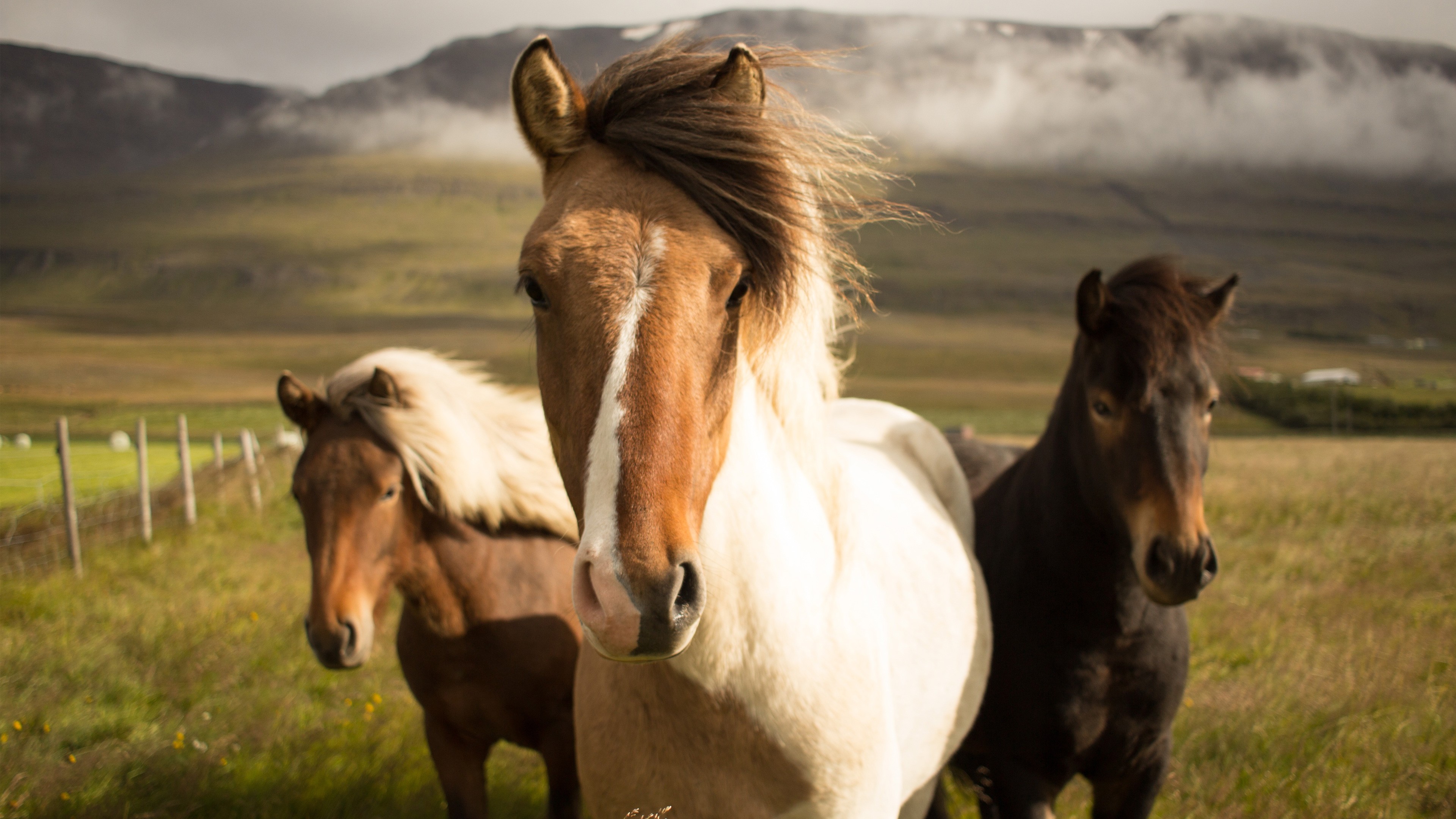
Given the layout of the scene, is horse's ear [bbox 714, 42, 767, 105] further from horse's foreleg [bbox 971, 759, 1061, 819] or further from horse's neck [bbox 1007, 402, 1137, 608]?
horse's foreleg [bbox 971, 759, 1061, 819]

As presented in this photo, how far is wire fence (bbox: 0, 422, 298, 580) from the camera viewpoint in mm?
9242

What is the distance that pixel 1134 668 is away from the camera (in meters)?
2.86

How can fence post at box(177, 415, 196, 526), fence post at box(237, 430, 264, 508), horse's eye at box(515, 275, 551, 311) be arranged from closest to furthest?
horse's eye at box(515, 275, 551, 311), fence post at box(177, 415, 196, 526), fence post at box(237, 430, 264, 508)

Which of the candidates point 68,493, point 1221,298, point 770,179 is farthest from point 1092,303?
point 68,493

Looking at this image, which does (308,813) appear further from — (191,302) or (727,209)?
(191,302)

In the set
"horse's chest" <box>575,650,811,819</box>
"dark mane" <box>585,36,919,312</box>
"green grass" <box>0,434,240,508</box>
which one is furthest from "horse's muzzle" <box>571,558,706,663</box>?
"green grass" <box>0,434,240,508</box>

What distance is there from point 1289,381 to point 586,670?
6189 centimetres

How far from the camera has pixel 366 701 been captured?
5477 millimetres

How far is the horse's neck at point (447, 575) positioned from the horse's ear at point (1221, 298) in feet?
10.5

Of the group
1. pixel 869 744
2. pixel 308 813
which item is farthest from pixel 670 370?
pixel 308 813

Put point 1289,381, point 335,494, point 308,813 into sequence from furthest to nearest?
1. point 1289,381
2. point 308,813
3. point 335,494

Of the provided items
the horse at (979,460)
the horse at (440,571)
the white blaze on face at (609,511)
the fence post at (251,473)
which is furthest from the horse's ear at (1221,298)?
the fence post at (251,473)

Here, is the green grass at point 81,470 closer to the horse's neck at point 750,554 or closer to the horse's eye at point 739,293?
the horse's neck at point 750,554

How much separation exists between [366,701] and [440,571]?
2.57 m
